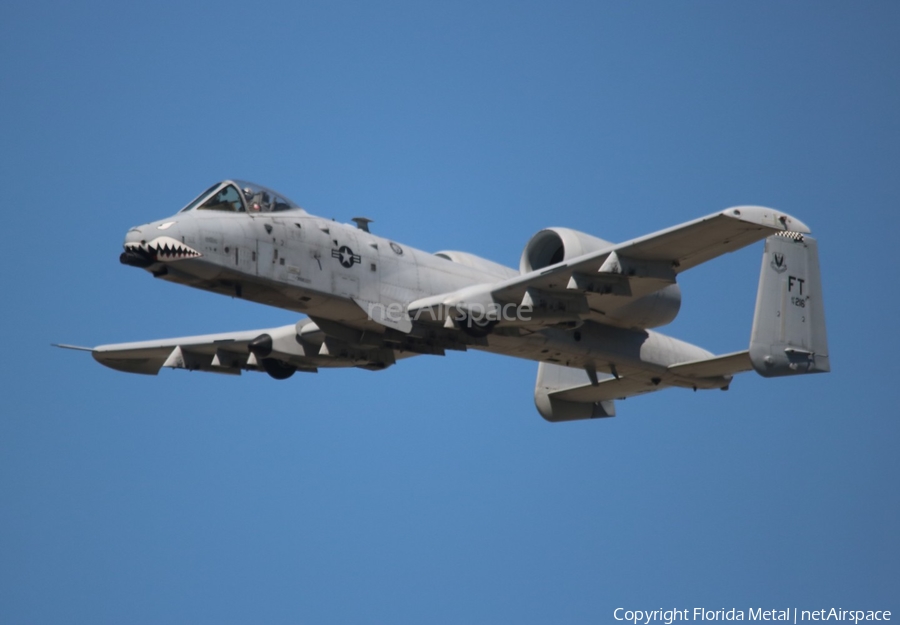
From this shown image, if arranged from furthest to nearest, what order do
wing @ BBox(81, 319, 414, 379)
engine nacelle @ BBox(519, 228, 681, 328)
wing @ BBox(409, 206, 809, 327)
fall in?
wing @ BBox(81, 319, 414, 379) → engine nacelle @ BBox(519, 228, 681, 328) → wing @ BBox(409, 206, 809, 327)

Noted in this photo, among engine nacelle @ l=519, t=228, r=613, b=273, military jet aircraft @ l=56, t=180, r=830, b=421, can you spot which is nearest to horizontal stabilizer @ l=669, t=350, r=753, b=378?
military jet aircraft @ l=56, t=180, r=830, b=421

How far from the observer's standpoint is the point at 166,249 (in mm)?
24016

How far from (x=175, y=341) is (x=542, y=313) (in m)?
10.4

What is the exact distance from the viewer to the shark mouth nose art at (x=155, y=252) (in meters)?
24.0

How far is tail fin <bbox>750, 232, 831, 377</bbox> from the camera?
2839 centimetres

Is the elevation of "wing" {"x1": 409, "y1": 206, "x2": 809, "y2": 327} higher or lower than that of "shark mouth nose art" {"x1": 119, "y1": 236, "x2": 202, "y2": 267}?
higher

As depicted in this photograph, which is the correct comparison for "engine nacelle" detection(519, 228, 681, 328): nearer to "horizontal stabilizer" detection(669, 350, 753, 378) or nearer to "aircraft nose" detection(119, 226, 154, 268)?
"horizontal stabilizer" detection(669, 350, 753, 378)

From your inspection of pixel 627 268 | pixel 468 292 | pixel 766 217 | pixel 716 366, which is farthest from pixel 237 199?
pixel 716 366

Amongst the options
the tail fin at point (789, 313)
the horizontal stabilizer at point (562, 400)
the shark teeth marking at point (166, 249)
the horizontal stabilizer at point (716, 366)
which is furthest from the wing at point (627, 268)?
the horizontal stabilizer at point (562, 400)

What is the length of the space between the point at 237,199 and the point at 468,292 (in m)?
5.10

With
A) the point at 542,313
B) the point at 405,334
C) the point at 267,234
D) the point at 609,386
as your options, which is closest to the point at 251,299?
the point at 267,234

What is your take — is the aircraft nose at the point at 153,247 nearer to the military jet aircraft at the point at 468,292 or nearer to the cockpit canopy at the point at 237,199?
the military jet aircraft at the point at 468,292

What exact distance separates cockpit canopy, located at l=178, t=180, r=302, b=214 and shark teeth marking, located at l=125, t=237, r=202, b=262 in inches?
47.7

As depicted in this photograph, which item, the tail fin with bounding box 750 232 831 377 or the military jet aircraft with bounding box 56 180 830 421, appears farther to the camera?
the tail fin with bounding box 750 232 831 377
